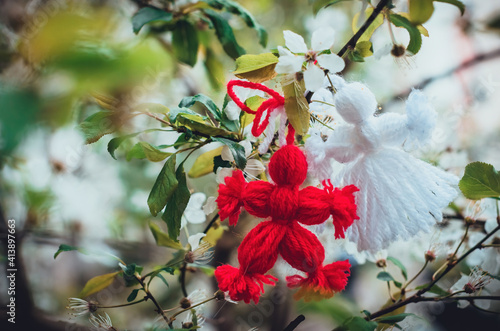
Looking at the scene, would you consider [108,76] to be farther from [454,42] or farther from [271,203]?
[454,42]

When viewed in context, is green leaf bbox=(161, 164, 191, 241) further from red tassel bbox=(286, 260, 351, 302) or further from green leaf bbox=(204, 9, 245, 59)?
green leaf bbox=(204, 9, 245, 59)

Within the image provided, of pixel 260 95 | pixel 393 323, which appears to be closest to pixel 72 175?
pixel 260 95

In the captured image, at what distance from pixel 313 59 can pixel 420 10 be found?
0.15 m

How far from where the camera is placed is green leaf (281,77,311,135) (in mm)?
313

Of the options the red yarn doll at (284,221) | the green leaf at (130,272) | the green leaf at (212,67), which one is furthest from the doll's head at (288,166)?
the green leaf at (212,67)

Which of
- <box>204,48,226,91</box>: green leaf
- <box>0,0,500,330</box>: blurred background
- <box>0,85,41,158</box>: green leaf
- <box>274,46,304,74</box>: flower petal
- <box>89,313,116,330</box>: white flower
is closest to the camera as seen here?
<box>0,85,41,158</box>: green leaf

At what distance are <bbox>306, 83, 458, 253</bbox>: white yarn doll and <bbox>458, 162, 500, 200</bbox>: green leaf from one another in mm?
68

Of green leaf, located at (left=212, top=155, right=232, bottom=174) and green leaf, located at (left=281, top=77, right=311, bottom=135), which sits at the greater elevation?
green leaf, located at (left=281, top=77, right=311, bottom=135)

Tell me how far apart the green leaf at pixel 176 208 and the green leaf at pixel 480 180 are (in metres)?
0.31

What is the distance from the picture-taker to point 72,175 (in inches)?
31.6

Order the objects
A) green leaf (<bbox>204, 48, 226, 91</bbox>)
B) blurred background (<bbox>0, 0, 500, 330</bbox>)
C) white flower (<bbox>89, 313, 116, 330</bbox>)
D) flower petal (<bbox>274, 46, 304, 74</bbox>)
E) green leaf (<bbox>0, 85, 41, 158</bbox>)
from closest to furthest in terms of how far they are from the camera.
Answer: green leaf (<bbox>0, 85, 41, 158</bbox>)
flower petal (<bbox>274, 46, 304, 74</bbox>)
white flower (<bbox>89, 313, 116, 330</bbox>)
blurred background (<bbox>0, 0, 500, 330</bbox>)
green leaf (<bbox>204, 48, 226, 91</bbox>)

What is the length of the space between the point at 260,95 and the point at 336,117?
9cm

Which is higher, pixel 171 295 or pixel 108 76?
pixel 108 76

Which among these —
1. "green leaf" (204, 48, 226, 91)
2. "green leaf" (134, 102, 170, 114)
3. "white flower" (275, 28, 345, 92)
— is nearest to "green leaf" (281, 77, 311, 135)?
"white flower" (275, 28, 345, 92)
